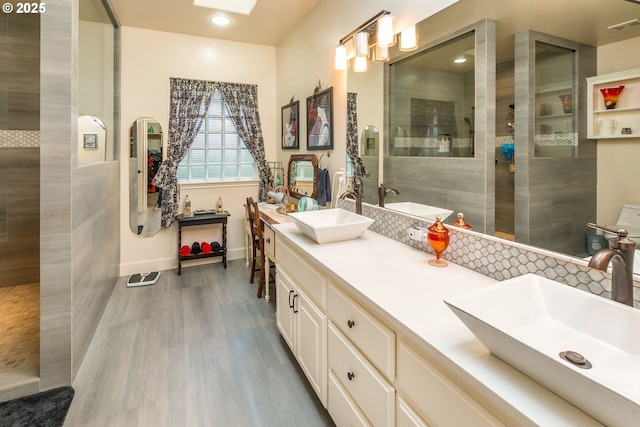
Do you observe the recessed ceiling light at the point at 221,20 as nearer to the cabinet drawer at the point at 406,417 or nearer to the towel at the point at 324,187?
the towel at the point at 324,187

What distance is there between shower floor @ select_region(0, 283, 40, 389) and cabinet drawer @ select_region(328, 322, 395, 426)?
1.87 m

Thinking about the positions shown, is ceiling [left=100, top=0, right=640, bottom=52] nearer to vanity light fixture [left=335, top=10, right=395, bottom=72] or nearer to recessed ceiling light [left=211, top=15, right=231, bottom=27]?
recessed ceiling light [left=211, top=15, right=231, bottom=27]

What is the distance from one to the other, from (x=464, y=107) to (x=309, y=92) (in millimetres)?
2189

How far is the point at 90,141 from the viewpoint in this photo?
2609mm

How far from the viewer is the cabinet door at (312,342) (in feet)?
5.41

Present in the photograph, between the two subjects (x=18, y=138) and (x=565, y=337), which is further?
(x=18, y=138)

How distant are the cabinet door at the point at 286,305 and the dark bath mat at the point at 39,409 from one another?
1.27 metres

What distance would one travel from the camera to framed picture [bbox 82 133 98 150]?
2403 mm

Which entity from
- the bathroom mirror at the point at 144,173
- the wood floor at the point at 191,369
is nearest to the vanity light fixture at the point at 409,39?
the wood floor at the point at 191,369

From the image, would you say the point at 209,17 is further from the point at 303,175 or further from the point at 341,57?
the point at 303,175

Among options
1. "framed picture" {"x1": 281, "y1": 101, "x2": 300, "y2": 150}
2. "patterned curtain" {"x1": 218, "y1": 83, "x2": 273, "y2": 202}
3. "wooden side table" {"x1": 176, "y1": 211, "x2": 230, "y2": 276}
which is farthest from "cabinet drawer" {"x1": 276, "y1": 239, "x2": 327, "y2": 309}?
"patterned curtain" {"x1": 218, "y1": 83, "x2": 273, "y2": 202}

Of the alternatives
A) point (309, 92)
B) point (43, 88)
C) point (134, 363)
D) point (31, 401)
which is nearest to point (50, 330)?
point (31, 401)

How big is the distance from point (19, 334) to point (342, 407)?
2.52 m

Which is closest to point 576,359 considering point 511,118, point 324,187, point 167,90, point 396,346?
point 396,346
